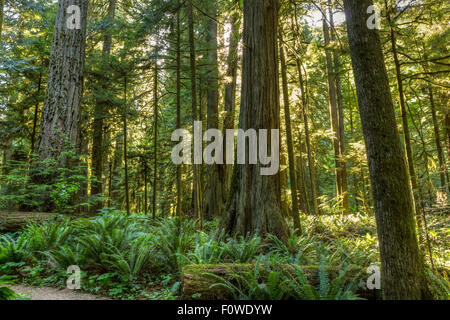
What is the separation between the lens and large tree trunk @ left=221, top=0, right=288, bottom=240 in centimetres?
521

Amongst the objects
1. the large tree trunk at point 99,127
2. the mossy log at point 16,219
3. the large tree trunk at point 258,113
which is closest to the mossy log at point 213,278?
the large tree trunk at point 258,113

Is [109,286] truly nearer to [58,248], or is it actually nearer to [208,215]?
[58,248]

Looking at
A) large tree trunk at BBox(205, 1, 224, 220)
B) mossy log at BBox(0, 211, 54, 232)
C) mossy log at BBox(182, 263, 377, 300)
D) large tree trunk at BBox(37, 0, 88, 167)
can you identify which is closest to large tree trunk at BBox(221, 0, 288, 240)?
mossy log at BBox(182, 263, 377, 300)

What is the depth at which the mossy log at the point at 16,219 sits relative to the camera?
5512 mm

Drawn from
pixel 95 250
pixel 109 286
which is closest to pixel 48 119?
pixel 95 250

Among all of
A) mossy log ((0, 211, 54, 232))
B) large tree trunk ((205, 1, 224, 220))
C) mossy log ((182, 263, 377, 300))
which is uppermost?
large tree trunk ((205, 1, 224, 220))

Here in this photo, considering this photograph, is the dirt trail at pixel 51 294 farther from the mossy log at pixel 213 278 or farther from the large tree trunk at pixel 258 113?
the large tree trunk at pixel 258 113

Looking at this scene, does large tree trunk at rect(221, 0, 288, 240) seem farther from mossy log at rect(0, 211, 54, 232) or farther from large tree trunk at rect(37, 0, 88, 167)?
large tree trunk at rect(37, 0, 88, 167)

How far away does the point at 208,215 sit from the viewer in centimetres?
1045

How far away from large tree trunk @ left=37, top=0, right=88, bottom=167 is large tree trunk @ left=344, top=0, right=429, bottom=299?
281 inches

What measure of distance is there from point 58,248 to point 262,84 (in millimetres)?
5461

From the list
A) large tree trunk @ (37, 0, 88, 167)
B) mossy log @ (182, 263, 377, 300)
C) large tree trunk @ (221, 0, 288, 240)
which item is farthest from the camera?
large tree trunk @ (37, 0, 88, 167)

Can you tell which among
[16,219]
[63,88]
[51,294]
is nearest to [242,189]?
[51,294]

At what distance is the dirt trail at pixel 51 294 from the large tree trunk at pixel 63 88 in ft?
12.6
